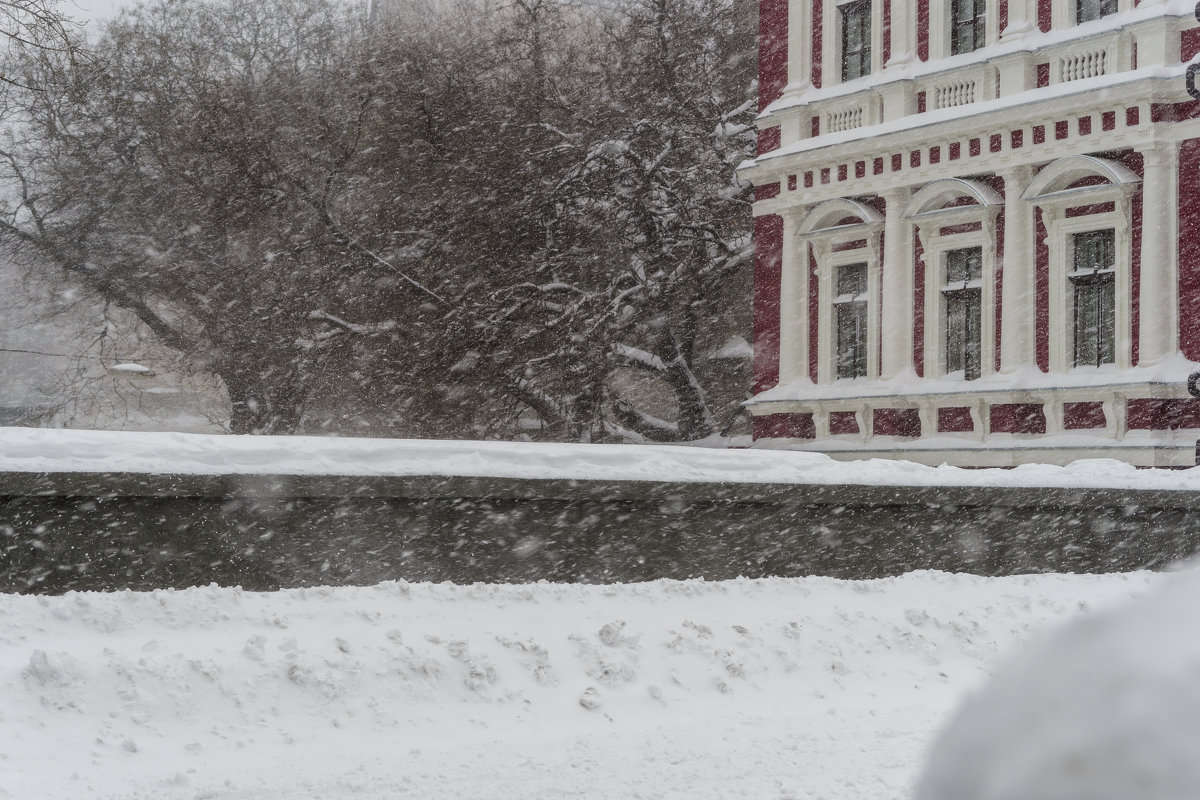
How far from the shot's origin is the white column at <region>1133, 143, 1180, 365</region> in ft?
52.6

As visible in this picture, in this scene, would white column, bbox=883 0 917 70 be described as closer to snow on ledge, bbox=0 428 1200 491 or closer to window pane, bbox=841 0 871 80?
window pane, bbox=841 0 871 80

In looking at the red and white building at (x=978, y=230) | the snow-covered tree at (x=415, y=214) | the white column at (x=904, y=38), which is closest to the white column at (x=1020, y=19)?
the red and white building at (x=978, y=230)

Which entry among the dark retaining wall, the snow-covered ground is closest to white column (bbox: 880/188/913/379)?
the dark retaining wall

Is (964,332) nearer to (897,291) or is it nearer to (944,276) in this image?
(944,276)

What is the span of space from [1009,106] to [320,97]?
1772cm

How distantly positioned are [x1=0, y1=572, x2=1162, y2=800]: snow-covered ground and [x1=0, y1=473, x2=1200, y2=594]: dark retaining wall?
0.28 meters

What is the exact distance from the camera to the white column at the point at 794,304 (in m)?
20.8

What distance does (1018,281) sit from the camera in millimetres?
17703

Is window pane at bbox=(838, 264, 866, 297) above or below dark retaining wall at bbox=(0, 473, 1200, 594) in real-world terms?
above

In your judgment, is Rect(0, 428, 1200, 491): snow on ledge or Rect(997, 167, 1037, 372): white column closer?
Rect(0, 428, 1200, 491): snow on ledge

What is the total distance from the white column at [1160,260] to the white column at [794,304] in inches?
227

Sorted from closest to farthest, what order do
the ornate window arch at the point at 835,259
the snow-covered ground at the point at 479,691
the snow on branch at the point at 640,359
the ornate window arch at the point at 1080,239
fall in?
the snow-covered ground at the point at 479,691
the ornate window arch at the point at 1080,239
the ornate window arch at the point at 835,259
the snow on branch at the point at 640,359

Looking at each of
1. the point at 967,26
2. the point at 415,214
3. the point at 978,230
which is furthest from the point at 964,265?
the point at 415,214

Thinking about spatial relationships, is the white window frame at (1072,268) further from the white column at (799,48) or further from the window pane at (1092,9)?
the white column at (799,48)
